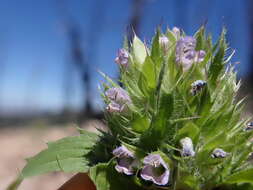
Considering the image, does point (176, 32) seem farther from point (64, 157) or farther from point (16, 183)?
point (16, 183)

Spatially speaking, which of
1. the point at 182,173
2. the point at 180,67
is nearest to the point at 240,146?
the point at 182,173

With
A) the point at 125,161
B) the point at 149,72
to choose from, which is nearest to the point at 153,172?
the point at 125,161

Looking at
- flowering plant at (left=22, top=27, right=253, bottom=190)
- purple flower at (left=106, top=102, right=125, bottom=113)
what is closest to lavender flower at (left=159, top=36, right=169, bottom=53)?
flowering plant at (left=22, top=27, right=253, bottom=190)

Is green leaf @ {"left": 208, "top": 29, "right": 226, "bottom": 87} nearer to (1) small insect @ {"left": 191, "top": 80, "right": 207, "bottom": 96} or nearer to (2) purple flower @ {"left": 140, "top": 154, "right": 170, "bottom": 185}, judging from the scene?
(1) small insect @ {"left": 191, "top": 80, "right": 207, "bottom": 96}

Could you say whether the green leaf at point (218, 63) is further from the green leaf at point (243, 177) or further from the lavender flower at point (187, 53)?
the green leaf at point (243, 177)

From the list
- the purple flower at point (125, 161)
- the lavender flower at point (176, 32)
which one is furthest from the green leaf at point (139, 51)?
the purple flower at point (125, 161)

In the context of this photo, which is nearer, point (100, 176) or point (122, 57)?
point (100, 176)

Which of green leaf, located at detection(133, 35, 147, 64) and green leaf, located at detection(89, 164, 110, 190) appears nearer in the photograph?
green leaf, located at detection(89, 164, 110, 190)
